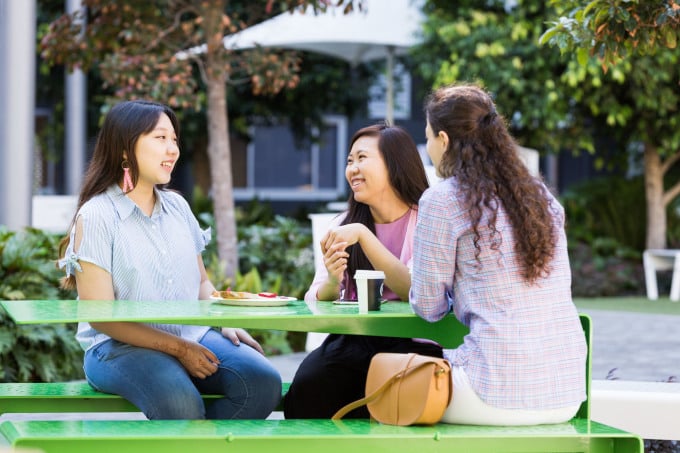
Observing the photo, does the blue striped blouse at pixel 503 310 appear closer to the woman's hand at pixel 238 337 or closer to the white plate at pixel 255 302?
the white plate at pixel 255 302

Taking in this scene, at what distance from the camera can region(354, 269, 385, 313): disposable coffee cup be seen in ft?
12.3

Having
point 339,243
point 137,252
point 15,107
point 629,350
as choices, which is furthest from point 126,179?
point 629,350

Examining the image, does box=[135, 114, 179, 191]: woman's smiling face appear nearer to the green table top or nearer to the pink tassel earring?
the pink tassel earring

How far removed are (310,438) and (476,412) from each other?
0.52 m

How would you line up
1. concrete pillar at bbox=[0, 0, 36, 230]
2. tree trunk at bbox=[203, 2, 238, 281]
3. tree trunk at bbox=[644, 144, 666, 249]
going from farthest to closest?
tree trunk at bbox=[644, 144, 666, 249], tree trunk at bbox=[203, 2, 238, 281], concrete pillar at bbox=[0, 0, 36, 230]

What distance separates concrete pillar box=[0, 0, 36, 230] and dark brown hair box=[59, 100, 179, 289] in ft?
12.0

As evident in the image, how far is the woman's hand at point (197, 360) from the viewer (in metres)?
3.97

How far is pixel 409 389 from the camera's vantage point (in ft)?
11.1

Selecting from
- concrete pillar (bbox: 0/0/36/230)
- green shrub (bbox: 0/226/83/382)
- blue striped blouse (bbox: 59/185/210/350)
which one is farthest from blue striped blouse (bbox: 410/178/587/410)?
concrete pillar (bbox: 0/0/36/230)

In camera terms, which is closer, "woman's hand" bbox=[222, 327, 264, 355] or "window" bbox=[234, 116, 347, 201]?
"woman's hand" bbox=[222, 327, 264, 355]

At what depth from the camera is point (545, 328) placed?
340 centimetres

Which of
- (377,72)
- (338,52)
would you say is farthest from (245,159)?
(338,52)

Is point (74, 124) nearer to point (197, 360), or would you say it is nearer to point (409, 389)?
point (197, 360)

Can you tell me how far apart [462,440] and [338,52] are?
1218 centimetres
